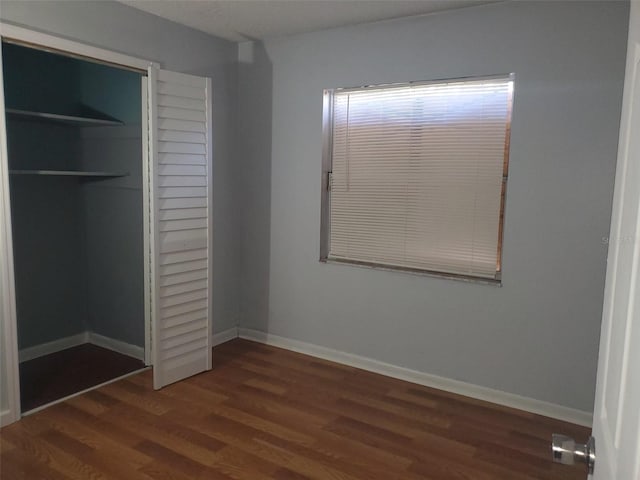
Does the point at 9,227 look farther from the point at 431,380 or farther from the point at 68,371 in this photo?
the point at 431,380

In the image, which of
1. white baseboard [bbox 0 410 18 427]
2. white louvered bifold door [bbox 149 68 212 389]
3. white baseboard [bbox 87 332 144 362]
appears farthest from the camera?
white baseboard [bbox 87 332 144 362]

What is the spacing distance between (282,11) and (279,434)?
253 centimetres

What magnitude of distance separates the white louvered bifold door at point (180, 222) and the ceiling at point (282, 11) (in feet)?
1.49

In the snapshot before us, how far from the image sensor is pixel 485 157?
2.97 metres

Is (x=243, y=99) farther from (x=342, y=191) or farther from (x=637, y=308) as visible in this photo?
(x=637, y=308)

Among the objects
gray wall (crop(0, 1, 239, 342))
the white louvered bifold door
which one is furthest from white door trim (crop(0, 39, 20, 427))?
the white louvered bifold door

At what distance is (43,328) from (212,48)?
97.2 inches

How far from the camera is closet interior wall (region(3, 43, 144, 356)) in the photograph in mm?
3496

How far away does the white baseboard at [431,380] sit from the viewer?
284 cm

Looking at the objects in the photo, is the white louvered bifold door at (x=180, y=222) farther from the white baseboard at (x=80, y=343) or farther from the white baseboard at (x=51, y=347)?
the white baseboard at (x=51, y=347)

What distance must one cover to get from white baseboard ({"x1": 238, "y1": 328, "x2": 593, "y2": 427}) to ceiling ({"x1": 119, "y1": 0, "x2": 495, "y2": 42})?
7.64ft

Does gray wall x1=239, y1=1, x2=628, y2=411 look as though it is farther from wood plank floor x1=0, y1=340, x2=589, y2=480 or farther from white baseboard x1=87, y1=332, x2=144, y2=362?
white baseboard x1=87, y1=332, x2=144, y2=362

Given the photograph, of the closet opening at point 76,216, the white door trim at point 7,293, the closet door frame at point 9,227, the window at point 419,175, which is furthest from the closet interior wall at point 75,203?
the window at point 419,175

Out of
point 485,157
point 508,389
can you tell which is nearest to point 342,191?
point 485,157
